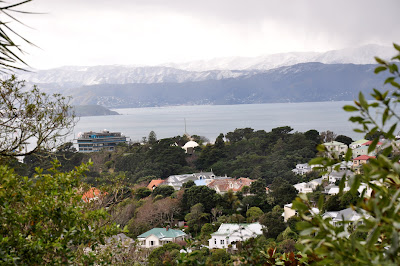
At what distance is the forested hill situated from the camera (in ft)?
452

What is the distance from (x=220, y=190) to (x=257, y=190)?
3225 mm

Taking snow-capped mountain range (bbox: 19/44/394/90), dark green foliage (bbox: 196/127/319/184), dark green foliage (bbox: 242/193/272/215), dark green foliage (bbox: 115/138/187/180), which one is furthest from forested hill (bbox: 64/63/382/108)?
dark green foliage (bbox: 242/193/272/215)

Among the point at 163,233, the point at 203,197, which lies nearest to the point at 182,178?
the point at 203,197

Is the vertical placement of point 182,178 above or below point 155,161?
below

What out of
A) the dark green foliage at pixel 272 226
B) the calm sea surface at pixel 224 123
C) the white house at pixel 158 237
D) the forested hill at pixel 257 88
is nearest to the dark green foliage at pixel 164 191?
the white house at pixel 158 237

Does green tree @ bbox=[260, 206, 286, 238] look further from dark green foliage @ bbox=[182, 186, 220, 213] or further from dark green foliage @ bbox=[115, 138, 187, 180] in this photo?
dark green foliage @ bbox=[115, 138, 187, 180]

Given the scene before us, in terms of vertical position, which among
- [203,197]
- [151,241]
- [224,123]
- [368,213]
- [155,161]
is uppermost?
[368,213]

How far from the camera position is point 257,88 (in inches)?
5787

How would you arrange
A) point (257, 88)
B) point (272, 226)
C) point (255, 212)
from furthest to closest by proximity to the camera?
point (257, 88), point (255, 212), point (272, 226)

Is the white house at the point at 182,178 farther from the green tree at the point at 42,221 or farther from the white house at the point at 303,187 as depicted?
the green tree at the point at 42,221

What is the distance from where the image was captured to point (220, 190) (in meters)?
23.2

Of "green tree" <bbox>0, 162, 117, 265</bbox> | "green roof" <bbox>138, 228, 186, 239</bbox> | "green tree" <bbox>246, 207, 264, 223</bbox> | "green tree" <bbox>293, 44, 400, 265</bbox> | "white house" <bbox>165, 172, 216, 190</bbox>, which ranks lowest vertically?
"white house" <bbox>165, 172, 216, 190</bbox>

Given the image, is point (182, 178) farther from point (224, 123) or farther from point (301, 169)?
point (224, 123)

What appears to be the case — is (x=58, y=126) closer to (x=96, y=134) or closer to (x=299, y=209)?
(x=299, y=209)
